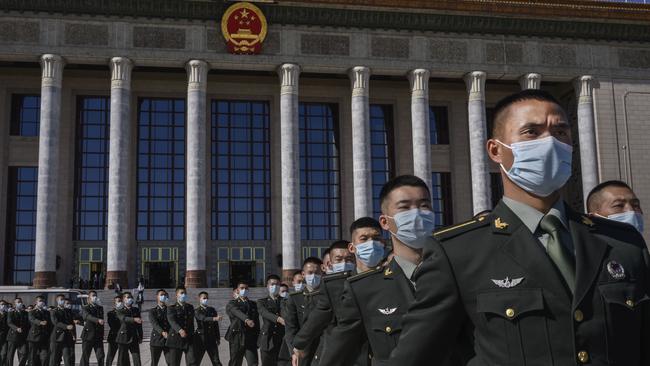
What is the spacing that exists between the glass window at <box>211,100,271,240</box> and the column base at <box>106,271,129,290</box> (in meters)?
5.83

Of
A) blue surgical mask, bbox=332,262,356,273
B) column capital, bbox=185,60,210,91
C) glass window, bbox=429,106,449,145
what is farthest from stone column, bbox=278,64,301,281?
blue surgical mask, bbox=332,262,356,273

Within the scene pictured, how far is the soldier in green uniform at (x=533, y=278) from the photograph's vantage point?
212 cm

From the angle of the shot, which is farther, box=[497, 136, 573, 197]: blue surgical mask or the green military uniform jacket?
box=[497, 136, 573, 197]: blue surgical mask

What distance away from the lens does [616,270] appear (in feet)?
7.16

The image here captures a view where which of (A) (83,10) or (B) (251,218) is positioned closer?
(A) (83,10)

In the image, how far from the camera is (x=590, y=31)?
109 feet

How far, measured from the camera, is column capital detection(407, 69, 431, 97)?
3164 centimetres

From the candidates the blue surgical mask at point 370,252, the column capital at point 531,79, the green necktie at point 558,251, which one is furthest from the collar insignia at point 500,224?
the column capital at point 531,79

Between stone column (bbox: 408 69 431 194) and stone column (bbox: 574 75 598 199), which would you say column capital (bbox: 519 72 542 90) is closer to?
stone column (bbox: 574 75 598 199)

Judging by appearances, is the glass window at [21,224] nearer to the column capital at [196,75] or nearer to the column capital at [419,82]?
the column capital at [196,75]

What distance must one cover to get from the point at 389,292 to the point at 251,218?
99.7ft

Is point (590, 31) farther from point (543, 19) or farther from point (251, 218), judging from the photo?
point (251, 218)

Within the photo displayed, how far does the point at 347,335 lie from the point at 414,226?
753 mm

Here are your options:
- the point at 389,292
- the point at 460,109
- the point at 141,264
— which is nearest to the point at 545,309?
the point at 389,292
